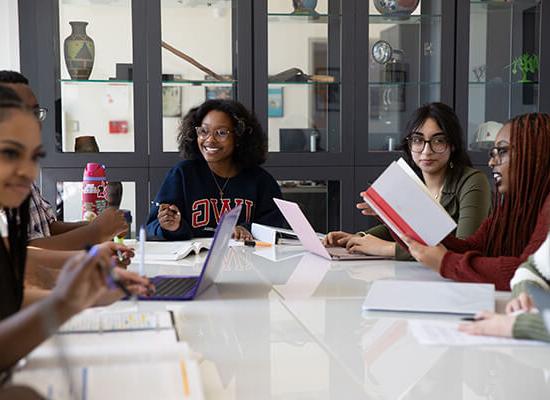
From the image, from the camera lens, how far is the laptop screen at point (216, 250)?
1.65 metres

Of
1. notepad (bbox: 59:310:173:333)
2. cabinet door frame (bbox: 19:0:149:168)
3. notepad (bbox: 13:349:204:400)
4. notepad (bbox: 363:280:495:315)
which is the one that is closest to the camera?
notepad (bbox: 13:349:204:400)

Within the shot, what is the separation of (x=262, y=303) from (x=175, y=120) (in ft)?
6.83

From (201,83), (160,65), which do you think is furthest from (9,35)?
(201,83)

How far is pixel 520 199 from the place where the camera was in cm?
193

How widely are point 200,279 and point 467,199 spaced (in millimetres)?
1228

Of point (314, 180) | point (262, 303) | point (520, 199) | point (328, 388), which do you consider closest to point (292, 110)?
point (314, 180)

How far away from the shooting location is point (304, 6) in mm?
3742

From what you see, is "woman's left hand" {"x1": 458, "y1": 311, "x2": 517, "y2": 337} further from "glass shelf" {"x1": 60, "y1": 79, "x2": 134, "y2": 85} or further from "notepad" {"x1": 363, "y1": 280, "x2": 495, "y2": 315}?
"glass shelf" {"x1": 60, "y1": 79, "x2": 134, "y2": 85}

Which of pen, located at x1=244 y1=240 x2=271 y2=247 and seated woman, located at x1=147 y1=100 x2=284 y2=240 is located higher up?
seated woman, located at x1=147 y1=100 x2=284 y2=240

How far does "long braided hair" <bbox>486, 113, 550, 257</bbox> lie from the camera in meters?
1.91

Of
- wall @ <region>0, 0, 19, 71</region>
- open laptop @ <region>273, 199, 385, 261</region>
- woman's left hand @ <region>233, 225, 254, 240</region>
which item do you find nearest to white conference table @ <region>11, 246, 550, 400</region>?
open laptop @ <region>273, 199, 385, 261</region>

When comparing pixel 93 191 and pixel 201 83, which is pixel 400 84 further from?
pixel 93 191

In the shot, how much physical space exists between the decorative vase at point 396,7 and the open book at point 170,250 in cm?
175

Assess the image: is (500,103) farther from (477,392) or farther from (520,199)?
(477,392)
